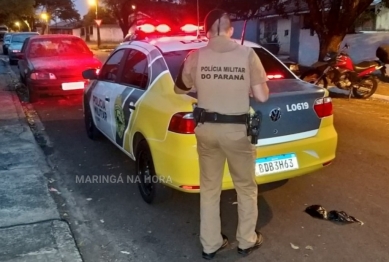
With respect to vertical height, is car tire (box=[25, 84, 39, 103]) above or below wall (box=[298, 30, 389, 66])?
below

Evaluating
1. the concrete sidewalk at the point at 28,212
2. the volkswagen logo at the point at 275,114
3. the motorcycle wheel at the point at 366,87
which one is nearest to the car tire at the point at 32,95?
the concrete sidewalk at the point at 28,212

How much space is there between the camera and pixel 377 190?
5.21m

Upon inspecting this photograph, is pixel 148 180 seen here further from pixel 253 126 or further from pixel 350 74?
pixel 350 74

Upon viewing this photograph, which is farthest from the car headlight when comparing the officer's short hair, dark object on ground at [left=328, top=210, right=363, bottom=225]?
the officer's short hair

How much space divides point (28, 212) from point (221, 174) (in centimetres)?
216

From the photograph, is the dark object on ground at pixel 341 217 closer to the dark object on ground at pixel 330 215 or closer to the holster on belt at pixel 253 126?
the dark object on ground at pixel 330 215

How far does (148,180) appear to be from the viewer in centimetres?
494

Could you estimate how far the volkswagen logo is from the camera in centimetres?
427

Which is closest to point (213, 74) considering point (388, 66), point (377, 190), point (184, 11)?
point (377, 190)

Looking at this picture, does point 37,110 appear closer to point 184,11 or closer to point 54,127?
point 54,127

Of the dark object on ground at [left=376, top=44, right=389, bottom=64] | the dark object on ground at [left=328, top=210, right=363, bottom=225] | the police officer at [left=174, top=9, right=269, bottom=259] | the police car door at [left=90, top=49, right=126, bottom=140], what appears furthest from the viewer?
the dark object on ground at [left=376, top=44, right=389, bottom=64]

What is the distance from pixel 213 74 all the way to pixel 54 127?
5.97 metres

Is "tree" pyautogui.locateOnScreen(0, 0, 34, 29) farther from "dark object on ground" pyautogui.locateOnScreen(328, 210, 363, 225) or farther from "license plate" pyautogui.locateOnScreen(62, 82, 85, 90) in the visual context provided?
"dark object on ground" pyautogui.locateOnScreen(328, 210, 363, 225)

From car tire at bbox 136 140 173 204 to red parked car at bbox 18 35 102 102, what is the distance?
6.32m
